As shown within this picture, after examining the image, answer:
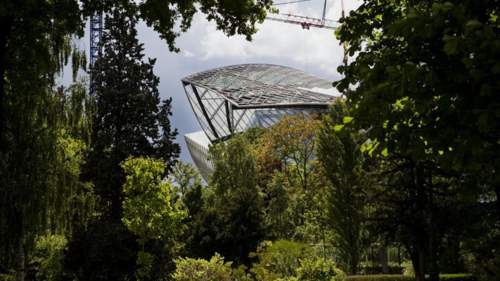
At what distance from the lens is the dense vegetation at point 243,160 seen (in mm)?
4902

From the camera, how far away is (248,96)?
59.1m

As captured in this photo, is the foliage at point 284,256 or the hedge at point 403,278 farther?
the hedge at point 403,278

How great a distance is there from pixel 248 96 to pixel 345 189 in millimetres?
36908

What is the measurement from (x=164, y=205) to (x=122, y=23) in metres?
10.3

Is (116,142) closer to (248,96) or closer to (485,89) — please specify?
(485,89)

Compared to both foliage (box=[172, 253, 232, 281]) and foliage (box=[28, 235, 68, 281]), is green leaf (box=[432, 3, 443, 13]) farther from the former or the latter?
foliage (box=[28, 235, 68, 281])

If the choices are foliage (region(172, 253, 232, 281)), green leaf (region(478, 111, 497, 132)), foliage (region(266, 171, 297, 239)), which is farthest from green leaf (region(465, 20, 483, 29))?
foliage (region(266, 171, 297, 239))

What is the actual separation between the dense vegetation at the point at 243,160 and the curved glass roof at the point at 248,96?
23291mm

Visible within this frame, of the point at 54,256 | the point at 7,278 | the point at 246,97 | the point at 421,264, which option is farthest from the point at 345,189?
the point at 246,97

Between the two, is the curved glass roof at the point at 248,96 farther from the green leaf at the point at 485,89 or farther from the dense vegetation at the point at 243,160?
the green leaf at the point at 485,89

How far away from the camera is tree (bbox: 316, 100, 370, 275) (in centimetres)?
2236

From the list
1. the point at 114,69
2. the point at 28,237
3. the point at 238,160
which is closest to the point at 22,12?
the point at 28,237

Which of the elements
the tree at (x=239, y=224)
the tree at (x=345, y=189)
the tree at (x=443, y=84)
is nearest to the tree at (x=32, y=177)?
the tree at (x=239, y=224)

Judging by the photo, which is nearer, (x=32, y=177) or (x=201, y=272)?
(x=201, y=272)
